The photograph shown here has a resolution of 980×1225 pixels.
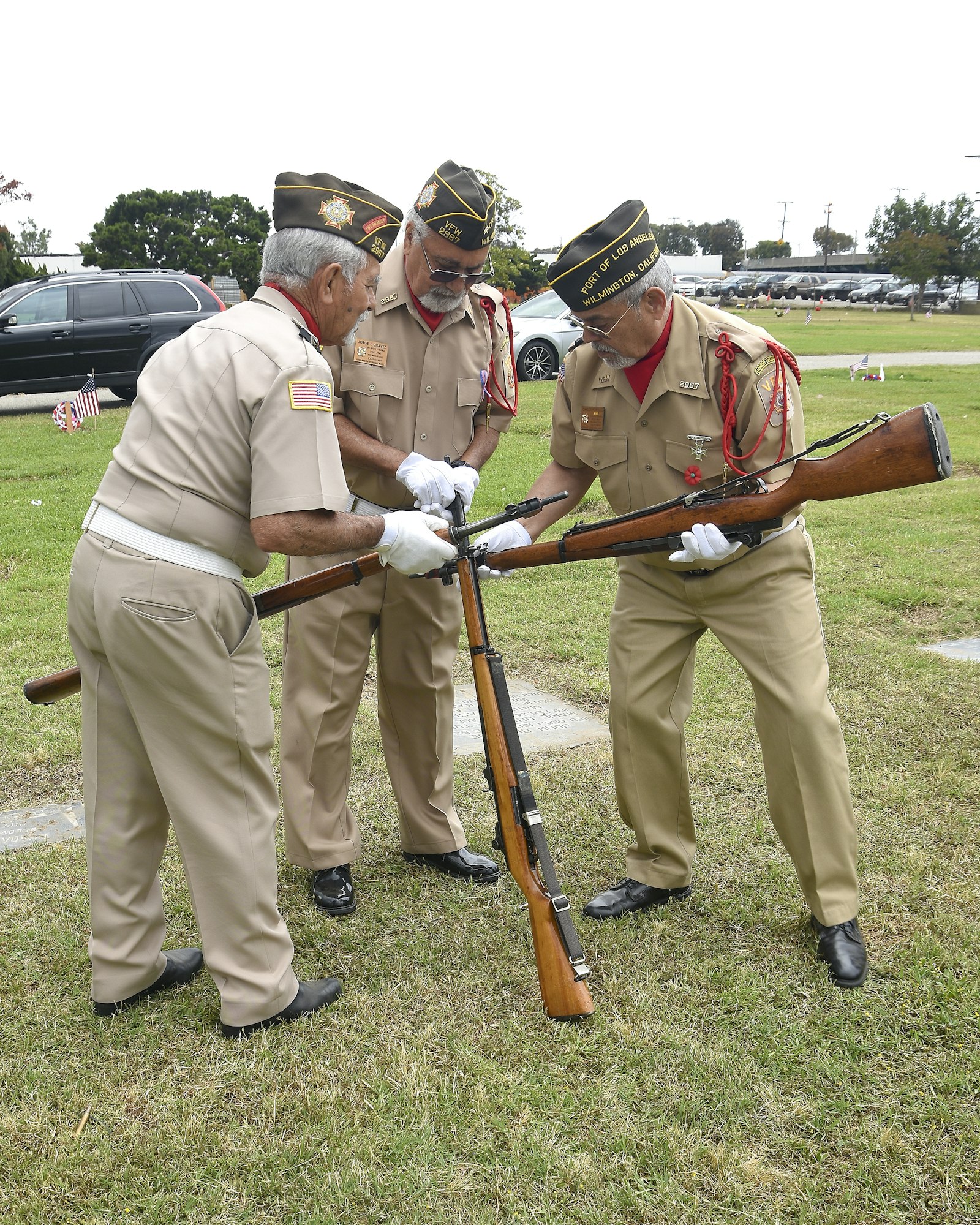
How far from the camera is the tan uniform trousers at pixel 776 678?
328 cm

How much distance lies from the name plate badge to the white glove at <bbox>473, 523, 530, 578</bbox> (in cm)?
71

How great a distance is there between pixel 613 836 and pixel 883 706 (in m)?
1.82

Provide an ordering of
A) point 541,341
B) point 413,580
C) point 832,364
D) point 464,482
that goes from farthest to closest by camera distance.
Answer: point 832,364 → point 541,341 → point 413,580 → point 464,482

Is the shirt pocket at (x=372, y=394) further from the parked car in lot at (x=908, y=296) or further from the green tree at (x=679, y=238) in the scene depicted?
the green tree at (x=679, y=238)

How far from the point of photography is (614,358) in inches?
132

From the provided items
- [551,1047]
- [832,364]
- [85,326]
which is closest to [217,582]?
[551,1047]

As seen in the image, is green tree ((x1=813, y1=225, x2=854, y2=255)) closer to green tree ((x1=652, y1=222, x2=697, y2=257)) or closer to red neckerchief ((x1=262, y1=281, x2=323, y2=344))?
green tree ((x1=652, y1=222, x2=697, y2=257))

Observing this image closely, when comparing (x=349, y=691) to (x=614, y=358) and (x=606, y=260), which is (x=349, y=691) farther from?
(x=606, y=260)

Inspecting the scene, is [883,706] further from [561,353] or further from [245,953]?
[561,353]

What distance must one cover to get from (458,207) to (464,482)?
898 mm

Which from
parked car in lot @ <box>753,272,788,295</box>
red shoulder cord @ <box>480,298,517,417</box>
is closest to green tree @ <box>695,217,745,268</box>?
parked car in lot @ <box>753,272,788,295</box>

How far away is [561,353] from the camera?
1650 cm

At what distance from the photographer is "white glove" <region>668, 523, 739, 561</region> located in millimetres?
3029

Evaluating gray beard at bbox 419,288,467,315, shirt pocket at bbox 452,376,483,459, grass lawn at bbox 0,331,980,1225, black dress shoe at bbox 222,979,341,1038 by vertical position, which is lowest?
grass lawn at bbox 0,331,980,1225
